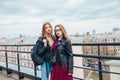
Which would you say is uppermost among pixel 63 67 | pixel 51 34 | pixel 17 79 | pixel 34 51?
pixel 51 34

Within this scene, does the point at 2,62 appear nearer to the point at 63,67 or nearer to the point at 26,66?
the point at 26,66

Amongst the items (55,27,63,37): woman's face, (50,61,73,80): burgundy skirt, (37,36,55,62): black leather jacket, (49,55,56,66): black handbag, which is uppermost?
(55,27,63,37): woman's face

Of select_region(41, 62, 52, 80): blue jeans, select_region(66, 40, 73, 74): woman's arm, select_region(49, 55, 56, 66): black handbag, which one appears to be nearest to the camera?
select_region(66, 40, 73, 74): woman's arm

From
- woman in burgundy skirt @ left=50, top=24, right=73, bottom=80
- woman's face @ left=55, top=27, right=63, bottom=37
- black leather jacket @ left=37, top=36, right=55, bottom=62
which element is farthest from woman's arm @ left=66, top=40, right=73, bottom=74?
black leather jacket @ left=37, top=36, right=55, bottom=62

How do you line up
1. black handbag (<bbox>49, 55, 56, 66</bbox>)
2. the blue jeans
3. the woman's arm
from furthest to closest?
the blue jeans
black handbag (<bbox>49, 55, 56, 66</bbox>)
the woman's arm

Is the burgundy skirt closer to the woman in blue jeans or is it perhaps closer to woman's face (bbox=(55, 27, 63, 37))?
the woman in blue jeans

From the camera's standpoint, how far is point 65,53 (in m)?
3.41

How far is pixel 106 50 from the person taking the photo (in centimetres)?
363

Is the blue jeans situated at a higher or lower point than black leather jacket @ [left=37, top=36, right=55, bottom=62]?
lower

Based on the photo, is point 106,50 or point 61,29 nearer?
point 61,29

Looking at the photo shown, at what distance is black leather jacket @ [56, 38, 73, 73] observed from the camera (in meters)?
3.35

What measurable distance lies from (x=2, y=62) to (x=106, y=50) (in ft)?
19.8

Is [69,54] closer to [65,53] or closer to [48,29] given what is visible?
[65,53]

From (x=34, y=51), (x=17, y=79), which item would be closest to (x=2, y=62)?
(x=17, y=79)
